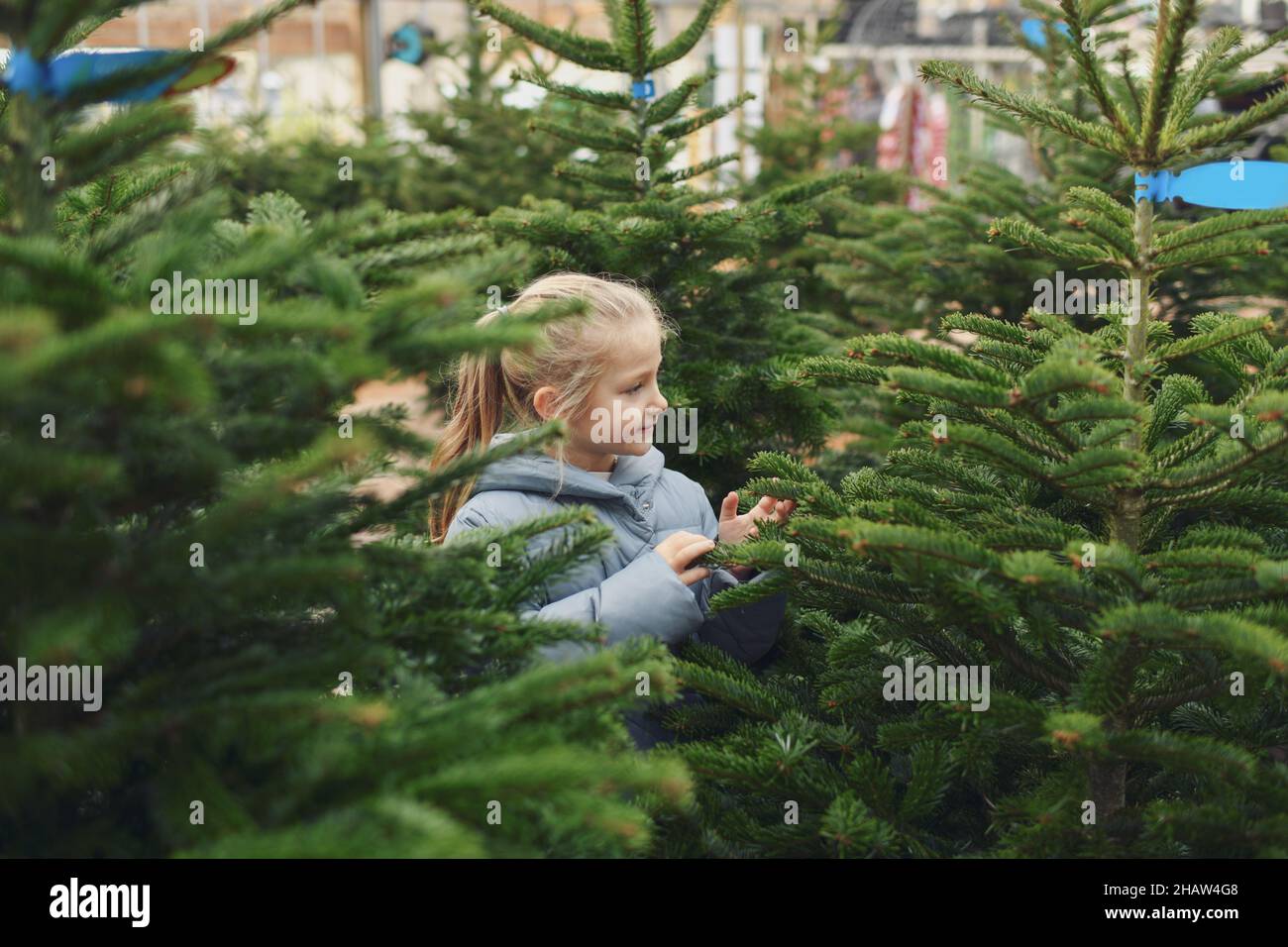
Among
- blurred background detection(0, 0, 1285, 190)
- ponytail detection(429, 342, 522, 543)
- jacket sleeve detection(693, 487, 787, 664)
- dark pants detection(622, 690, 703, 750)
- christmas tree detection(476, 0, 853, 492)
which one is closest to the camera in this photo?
dark pants detection(622, 690, 703, 750)

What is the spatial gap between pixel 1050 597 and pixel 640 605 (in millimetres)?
784

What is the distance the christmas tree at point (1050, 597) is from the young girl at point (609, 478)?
0.63 ft

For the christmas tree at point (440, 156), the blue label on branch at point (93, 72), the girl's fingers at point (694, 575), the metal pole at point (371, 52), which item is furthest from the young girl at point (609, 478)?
the metal pole at point (371, 52)

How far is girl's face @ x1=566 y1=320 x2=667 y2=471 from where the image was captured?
2.53 metres

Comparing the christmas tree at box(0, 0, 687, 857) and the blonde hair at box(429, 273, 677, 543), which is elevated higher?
the blonde hair at box(429, 273, 677, 543)

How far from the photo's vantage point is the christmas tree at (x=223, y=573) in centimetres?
113

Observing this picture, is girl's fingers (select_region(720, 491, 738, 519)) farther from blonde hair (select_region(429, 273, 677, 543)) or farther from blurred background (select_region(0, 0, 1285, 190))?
blurred background (select_region(0, 0, 1285, 190))

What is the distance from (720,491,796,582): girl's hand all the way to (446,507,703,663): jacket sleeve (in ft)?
0.42

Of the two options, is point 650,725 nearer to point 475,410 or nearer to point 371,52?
point 475,410

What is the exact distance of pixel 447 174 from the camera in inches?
323

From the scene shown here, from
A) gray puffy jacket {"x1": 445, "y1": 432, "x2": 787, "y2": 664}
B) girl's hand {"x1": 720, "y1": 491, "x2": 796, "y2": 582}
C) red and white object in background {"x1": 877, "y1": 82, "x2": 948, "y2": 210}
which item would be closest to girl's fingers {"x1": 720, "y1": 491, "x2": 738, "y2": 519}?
girl's hand {"x1": 720, "y1": 491, "x2": 796, "y2": 582}

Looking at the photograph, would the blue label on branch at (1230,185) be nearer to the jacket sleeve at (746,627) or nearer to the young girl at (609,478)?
the young girl at (609,478)

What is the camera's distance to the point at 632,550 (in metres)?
2.58

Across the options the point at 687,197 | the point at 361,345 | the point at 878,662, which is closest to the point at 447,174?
the point at 687,197
